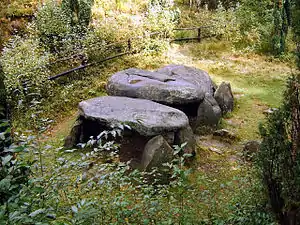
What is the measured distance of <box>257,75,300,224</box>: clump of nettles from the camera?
2.52 metres

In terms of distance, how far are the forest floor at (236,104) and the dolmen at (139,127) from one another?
0.52 metres

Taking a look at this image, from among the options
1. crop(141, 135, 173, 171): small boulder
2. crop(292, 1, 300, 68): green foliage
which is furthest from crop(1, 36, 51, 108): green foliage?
crop(292, 1, 300, 68): green foliage

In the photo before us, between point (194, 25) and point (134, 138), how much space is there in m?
10.2

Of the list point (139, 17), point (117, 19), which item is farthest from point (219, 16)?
point (117, 19)

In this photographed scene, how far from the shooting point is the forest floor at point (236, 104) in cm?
468

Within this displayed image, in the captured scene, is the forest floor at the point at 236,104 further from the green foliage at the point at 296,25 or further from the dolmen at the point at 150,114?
the green foliage at the point at 296,25

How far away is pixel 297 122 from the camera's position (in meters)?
2.53

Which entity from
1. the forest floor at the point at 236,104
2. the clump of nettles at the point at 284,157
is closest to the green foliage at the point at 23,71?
the forest floor at the point at 236,104

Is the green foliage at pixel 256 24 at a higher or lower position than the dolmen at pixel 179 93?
higher

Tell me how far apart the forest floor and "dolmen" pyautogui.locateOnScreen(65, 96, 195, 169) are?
52 centimetres

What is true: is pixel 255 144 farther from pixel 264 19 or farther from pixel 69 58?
pixel 264 19

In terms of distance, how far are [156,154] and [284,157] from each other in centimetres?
260

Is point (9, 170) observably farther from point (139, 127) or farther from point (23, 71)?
point (23, 71)

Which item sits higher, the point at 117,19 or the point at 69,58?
the point at 117,19
